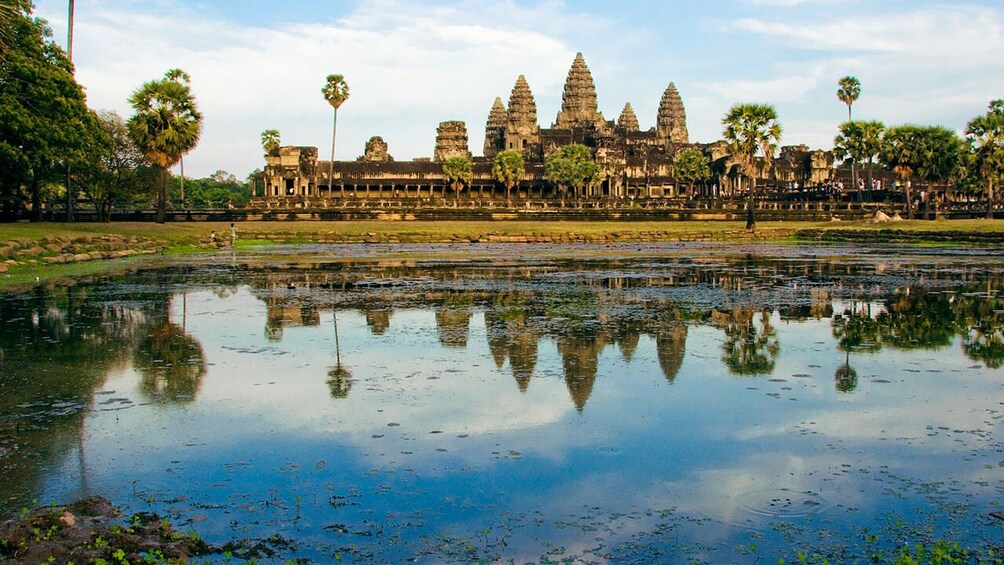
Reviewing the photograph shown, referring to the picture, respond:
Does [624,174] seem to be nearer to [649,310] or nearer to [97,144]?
[97,144]

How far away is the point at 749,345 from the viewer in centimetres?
1200

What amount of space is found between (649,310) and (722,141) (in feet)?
363

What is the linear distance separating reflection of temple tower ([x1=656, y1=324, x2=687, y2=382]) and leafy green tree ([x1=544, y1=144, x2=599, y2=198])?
94.9m

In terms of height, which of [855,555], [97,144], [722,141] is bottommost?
[855,555]

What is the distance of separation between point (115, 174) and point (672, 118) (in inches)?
4195

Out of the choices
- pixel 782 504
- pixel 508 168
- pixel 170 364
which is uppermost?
pixel 508 168

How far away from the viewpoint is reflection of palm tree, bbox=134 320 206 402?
9.34m

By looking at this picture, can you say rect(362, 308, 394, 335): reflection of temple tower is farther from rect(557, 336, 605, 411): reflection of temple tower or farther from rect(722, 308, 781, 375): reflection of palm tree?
rect(722, 308, 781, 375): reflection of palm tree

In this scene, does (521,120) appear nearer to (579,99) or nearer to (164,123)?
(579,99)

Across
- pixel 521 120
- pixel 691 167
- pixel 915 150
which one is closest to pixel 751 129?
pixel 915 150

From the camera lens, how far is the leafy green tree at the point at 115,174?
55.2 metres

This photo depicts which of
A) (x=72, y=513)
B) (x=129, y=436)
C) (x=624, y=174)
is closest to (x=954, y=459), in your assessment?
(x=72, y=513)

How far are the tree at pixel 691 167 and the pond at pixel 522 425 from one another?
9449 cm

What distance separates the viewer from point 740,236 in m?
51.8
